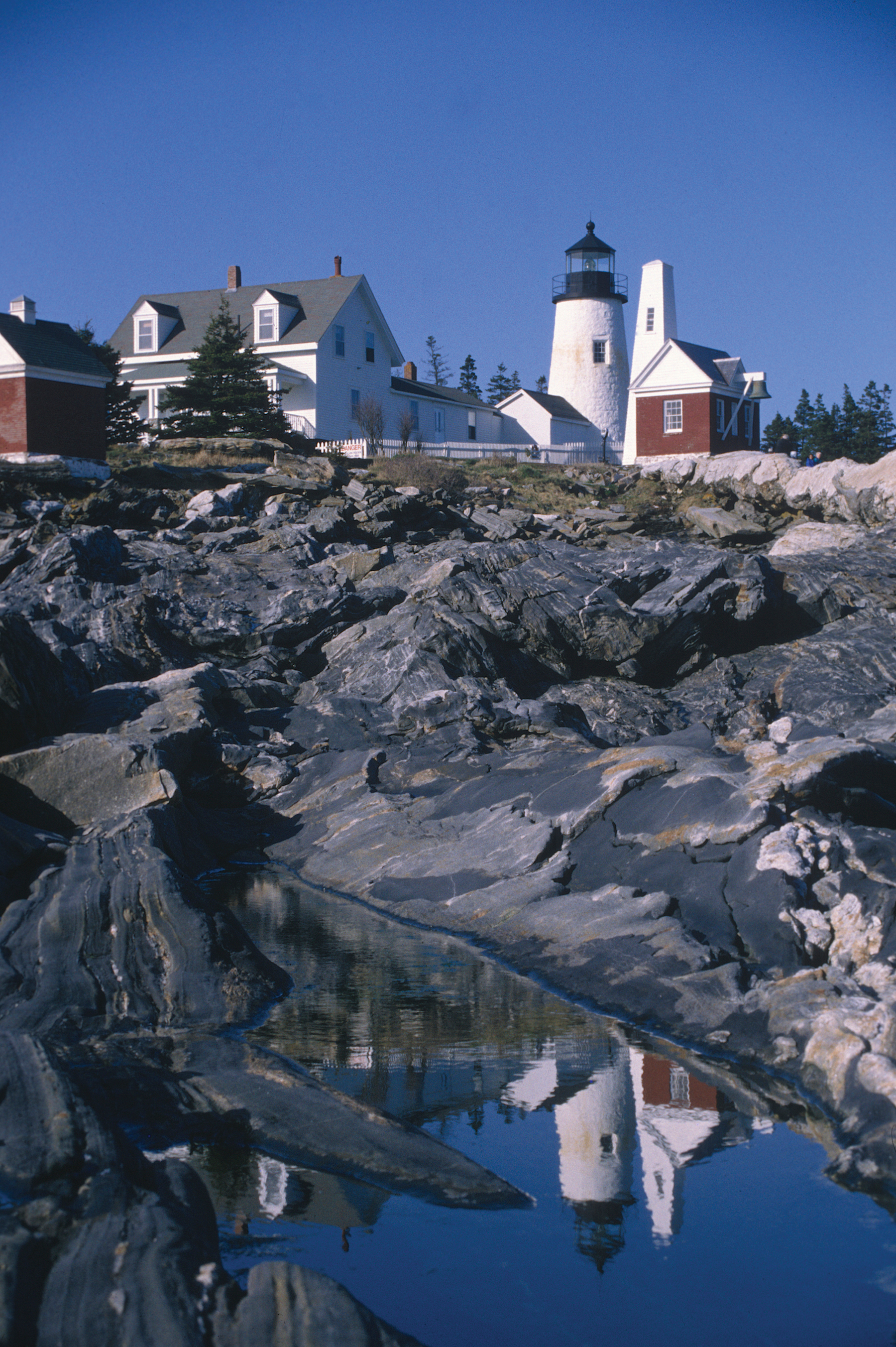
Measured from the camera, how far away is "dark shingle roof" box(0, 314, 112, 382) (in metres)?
30.9

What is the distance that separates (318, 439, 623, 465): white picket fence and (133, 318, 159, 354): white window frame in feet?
28.7

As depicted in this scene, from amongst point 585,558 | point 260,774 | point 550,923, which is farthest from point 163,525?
point 550,923

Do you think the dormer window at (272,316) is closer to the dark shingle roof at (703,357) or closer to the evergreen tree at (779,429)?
the dark shingle roof at (703,357)

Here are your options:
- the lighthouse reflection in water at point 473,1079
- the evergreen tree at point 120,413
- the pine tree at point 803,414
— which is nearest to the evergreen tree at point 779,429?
the pine tree at point 803,414

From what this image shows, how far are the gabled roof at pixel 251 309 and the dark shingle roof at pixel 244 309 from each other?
0.8 inches

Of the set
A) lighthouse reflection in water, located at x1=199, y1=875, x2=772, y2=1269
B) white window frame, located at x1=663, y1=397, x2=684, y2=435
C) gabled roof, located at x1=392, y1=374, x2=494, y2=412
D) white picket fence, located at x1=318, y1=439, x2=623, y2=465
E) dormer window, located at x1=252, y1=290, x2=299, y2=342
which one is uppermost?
dormer window, located at x1=252, y1=290, x2=299, y2=342

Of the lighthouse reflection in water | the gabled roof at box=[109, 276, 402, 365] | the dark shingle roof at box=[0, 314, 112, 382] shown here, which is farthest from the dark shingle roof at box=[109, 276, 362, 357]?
the lighthouse reflection in water

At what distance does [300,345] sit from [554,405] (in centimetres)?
1489

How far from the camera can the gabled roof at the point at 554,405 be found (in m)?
52.1

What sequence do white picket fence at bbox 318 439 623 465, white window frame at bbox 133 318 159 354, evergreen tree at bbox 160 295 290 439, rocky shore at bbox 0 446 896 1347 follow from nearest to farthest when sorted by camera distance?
1. rocky shore at bbox 0 446 896 1347
2. evergreen tree at bbox 160 295 290 439
3. white picket fence at bbox 318 439 623 465
4. white window frame at bbox 133 318 159 354

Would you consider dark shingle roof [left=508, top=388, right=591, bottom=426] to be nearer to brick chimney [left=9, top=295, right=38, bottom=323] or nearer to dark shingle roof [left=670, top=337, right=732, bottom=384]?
dark shingle roof [left=670, top=337, right=732, bottom=384]

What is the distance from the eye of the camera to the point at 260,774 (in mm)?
15109

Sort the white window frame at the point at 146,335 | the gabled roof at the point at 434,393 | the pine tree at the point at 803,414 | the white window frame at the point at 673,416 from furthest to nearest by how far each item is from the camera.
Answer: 1. the pine tree at the point at 803,414
2. the gabled roof at the point at 434,393
3. the white window frame at the point at 673,416
4. the white window frame at the point at 146,335

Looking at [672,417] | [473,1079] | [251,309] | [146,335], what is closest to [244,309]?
[251,309]
